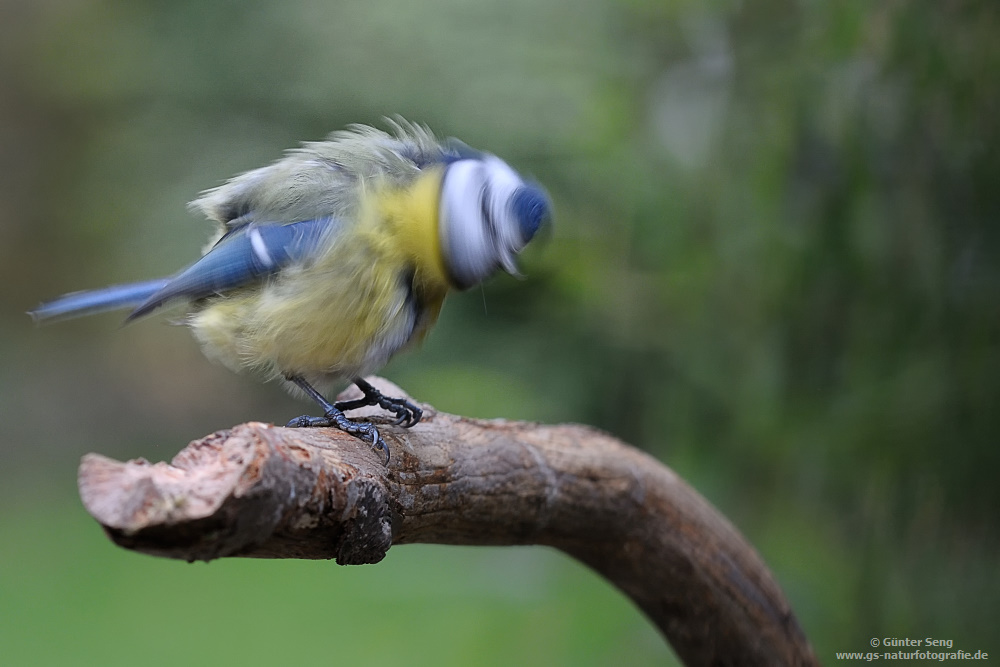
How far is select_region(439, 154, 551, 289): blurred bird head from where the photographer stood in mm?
1154

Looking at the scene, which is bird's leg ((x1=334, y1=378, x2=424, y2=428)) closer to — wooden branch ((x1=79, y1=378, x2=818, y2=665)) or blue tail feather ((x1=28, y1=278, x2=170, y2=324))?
wooden branch ((x1=79, y1=378, x2=818, y2=665))

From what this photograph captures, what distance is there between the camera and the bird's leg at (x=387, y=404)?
128 centimetres

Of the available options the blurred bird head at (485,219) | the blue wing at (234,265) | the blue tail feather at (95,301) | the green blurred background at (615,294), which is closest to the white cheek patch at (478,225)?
the blurred bird head at (485,219)

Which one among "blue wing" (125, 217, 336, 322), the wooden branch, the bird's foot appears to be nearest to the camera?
the wooden branch

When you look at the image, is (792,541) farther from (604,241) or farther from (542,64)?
(542,64)

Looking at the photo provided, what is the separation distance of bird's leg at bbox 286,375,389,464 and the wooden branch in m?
0.03

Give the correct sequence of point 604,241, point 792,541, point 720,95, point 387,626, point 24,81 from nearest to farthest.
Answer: point 792,541 → point 720,95 → point 604,241 → point 387,626 → point 24,81

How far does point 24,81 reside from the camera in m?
4.21

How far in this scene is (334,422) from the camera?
3.86 ft

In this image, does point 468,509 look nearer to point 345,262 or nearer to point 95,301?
point 345,262

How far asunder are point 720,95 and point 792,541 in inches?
36.9

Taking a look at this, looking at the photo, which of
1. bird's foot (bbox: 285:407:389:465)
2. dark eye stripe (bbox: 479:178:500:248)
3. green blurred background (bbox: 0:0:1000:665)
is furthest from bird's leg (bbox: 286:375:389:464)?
green blurred background (bbox: 0:0:1000:665)

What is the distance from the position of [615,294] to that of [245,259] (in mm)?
981

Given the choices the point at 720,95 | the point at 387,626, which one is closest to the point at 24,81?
the point at 387,626
